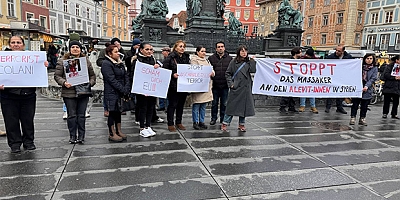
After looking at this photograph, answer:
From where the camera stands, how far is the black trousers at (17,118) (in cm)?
470

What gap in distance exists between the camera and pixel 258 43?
51.5 ft

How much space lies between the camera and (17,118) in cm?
478

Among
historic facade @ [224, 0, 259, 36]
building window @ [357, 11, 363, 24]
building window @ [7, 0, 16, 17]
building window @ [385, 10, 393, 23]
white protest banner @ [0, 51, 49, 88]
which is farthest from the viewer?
historic facade @ [224, 0, 259, 36]

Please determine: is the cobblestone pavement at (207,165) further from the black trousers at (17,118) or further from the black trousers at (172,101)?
the black trousers at (172,101)

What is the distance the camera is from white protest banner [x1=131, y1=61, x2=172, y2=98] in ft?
18.4

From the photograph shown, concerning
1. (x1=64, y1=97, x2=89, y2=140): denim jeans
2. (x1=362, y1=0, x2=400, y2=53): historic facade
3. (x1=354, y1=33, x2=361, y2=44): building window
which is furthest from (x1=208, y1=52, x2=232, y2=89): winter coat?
(x1=354, y1=33, x2=361, y2=44): building window

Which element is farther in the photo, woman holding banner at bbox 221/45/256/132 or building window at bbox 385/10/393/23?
building window at bbox 385/10/393/23

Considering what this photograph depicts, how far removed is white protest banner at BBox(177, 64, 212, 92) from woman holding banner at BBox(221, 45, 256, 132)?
1.61 ft

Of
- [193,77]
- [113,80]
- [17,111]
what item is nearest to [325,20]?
[193,77]

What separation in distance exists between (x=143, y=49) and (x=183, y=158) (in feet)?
7.46

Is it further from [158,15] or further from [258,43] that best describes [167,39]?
[258,43]

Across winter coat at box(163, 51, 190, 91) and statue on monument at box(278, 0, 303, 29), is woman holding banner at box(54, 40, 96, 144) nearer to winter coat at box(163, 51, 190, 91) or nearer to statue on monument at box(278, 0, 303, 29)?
winter coat at box(163, 51, 190, 91)

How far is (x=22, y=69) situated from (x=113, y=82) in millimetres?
1441

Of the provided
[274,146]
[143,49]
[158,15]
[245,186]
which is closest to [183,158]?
[245,186]
